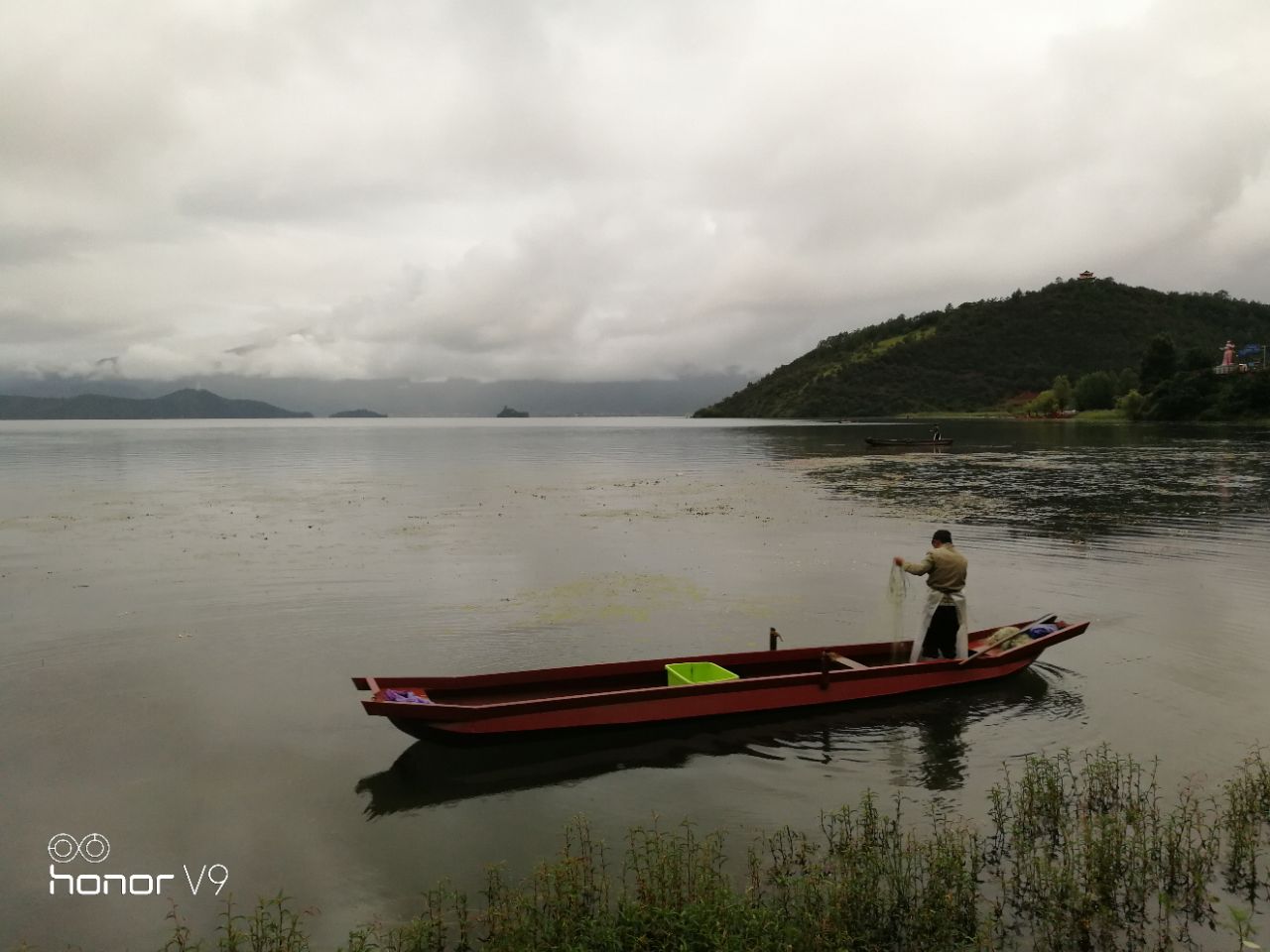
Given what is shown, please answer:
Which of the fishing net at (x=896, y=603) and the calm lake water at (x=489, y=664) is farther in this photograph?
the fishing net at (x=896, y=603)

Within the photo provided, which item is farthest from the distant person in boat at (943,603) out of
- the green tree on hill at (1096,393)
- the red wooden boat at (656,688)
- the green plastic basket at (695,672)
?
the green tree on hill at (1096,393)

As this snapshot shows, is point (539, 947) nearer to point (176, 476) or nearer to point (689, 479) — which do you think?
point (689, 479)

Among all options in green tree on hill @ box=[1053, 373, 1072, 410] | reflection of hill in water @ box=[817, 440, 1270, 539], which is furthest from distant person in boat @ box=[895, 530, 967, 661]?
green tree on hill @ box=[1053, 373, 1072, 410]

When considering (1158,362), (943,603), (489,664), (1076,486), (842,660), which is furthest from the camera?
(1158,362)

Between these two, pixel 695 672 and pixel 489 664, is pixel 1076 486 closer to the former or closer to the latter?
pixel 695 672

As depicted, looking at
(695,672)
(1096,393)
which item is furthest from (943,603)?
(1096,393)

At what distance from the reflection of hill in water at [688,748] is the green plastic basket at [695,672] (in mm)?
769

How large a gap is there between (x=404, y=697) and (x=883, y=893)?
6943mm

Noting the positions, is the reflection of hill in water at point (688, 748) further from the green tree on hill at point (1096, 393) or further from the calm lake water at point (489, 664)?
the green tree on hill at point (1096, 393)

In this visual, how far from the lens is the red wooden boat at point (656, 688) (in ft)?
38.6

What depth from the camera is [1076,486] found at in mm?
45719

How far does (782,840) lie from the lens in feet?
32.0

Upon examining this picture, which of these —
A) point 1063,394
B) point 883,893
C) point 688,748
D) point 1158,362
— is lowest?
point 688,748

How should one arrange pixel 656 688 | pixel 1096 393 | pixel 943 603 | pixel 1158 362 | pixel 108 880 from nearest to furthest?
1. pixel 108 880
2. pixel 656 688
3. pixel 943 603
4. pixel 1158 362
5. pixel 1096 393
